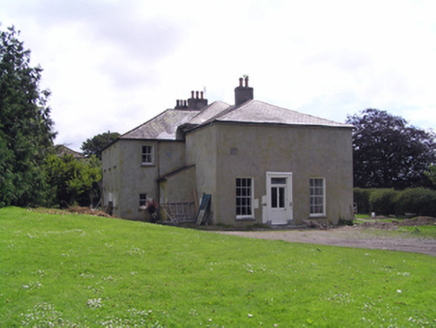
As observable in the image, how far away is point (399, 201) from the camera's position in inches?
1325

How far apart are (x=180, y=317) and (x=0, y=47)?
1041 inches

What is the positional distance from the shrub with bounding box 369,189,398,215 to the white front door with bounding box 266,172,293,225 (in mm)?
13616

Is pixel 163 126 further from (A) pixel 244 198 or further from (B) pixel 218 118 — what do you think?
(A) pixel 244 198

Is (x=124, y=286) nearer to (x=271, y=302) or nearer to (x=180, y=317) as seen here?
(x=180, y=317)

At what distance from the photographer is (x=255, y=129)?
81.5ft

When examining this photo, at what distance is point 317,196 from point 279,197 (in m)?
2.60

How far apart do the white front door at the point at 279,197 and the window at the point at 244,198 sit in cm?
105

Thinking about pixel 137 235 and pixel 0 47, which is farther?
pixel 0 47

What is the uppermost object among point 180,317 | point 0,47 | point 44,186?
point 0,47

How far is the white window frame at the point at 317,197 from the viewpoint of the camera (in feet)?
84.5

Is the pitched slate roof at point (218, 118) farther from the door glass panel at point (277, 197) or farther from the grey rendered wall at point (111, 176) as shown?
the door glass panel at point (277, 197)

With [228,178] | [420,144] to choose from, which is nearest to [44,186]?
[228,178]

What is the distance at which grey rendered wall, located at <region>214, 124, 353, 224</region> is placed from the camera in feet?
78.6

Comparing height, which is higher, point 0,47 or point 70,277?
point 0,47
